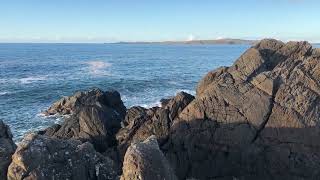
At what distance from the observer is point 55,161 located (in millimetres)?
21219

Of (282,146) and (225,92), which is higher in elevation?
(225,92)

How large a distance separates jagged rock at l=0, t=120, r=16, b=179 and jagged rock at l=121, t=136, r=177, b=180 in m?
5.80

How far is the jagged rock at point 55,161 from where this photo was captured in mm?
20422

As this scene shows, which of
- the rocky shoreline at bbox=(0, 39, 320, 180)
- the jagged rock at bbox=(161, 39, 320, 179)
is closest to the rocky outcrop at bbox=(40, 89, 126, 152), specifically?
the rocky shoreline at bbox=(0, 39, 320, 180)

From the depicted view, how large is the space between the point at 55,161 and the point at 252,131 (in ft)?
46.3

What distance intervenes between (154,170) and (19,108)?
131 ft

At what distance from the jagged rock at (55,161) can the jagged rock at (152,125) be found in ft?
32.1

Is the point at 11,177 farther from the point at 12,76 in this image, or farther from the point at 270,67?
the point at 12,76

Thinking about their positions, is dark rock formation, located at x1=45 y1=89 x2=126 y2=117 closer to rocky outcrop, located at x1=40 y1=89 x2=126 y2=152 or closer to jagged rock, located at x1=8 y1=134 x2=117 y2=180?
rocky outcrop, located at x1=40 y1=89 x2=126 y2=152

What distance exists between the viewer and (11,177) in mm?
20297

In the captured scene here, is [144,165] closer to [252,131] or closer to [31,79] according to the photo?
[252,131]

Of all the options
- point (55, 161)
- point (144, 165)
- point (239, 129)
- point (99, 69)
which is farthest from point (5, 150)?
point (99, 69)

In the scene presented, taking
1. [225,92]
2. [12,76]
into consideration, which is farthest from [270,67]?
[12,76]

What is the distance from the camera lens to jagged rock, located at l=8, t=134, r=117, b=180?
2042 cm
